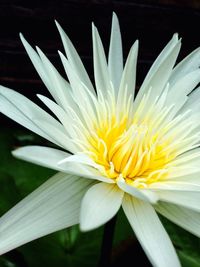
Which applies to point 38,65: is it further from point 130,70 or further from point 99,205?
point 99,205

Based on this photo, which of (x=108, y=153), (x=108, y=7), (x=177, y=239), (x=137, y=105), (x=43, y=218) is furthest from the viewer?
(x=108, y=7)

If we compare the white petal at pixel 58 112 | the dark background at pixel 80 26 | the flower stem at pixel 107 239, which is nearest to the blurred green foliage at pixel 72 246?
the flower stem at pixel 107 239

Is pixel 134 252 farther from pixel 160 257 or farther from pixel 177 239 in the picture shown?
pixel 160 257

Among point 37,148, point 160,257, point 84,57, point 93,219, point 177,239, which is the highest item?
point 84,57

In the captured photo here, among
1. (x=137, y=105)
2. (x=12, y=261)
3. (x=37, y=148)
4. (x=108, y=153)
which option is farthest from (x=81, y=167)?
(x=12, y=261)

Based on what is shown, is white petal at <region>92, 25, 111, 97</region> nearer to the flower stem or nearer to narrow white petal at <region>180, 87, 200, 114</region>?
narrow white petal at <region>180, 87, 200, 114</region>

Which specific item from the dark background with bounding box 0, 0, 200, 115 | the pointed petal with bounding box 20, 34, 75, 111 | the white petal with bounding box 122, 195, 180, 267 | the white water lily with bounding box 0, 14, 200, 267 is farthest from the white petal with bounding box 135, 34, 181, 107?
the dark background with bounding box 0, 0, 200, 115

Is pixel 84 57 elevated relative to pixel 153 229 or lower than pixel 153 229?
elevated

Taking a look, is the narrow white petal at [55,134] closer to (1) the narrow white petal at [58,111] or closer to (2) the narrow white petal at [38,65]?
(1) the narrow white petal at [58,111]
